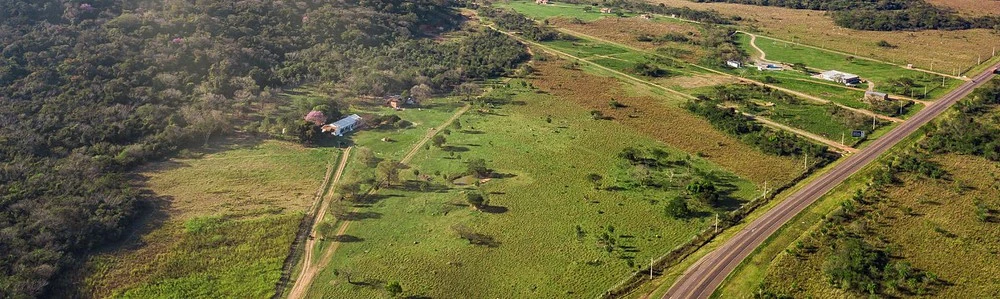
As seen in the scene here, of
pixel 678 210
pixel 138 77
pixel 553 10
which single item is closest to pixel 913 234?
pixel 678 210

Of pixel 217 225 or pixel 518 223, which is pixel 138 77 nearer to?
pixel 217 225

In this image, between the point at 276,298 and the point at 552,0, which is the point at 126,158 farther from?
the point at 552,0

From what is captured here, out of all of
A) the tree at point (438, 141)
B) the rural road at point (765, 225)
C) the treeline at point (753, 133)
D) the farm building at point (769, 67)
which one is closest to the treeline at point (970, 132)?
the rural road at point (765, 225)

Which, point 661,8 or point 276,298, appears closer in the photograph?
point 276,298

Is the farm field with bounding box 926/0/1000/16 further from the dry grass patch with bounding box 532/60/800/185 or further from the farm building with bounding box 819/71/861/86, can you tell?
the dry grass patch with bounding box 532/60/800/185

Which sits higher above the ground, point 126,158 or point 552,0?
point 552,0

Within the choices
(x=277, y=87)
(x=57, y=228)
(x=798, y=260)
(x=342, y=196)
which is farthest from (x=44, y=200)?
(x=798, y=260)

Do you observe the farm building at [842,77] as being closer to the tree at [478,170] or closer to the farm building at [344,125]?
the tree at [478,170]
